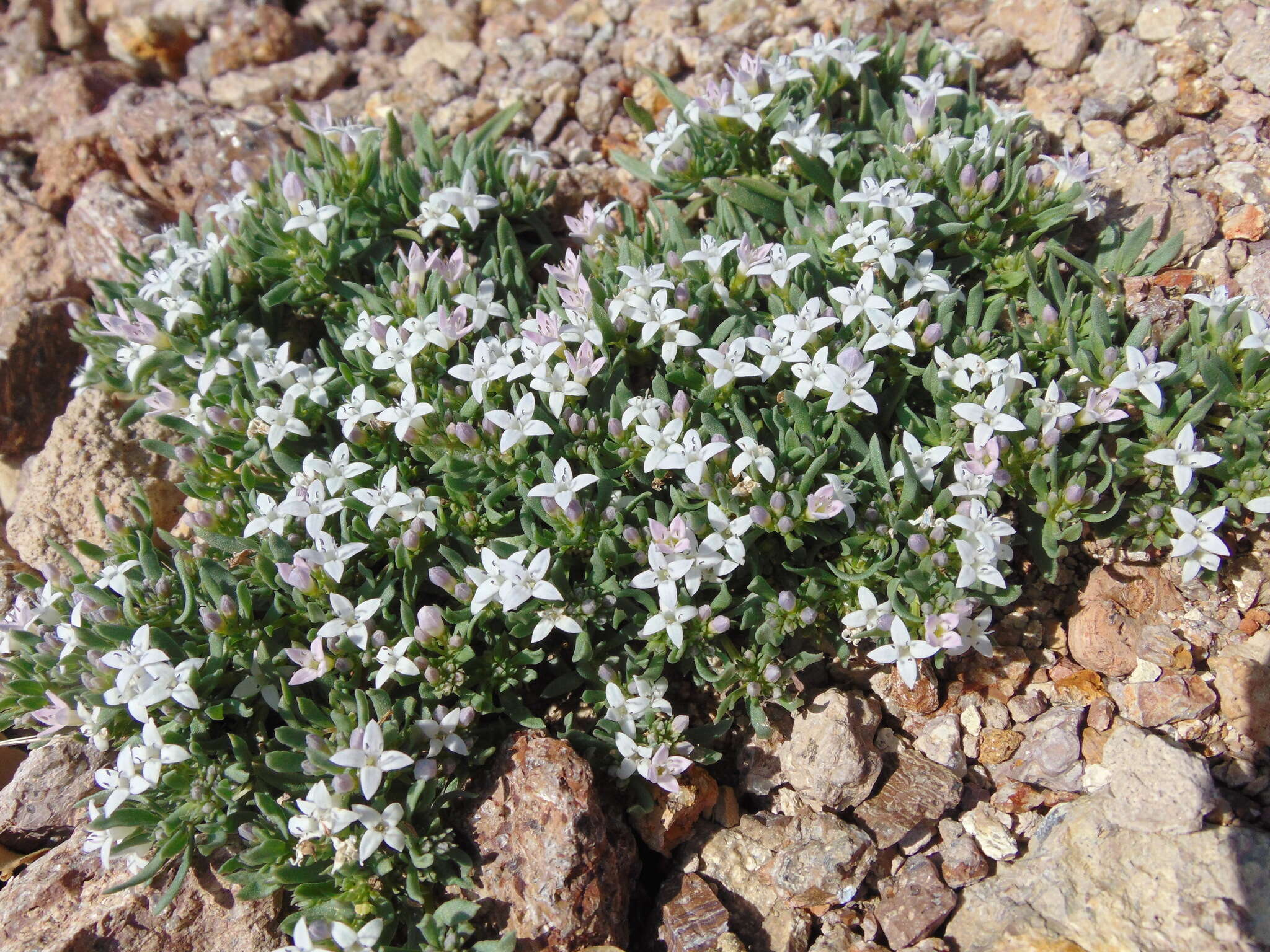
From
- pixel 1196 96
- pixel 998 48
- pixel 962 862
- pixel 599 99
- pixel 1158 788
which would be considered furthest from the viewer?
pixel 599 99

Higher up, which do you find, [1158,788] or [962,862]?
[1158,788]

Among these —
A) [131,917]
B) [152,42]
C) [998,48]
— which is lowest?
[131,917]

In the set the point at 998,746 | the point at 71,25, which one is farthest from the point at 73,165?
the point at 998,746

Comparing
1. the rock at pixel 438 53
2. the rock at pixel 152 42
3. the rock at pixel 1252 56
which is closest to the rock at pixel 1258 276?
the rock at pixel 1252 56

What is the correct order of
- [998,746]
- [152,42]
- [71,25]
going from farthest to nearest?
[71,25]
[152,42]
[998,746]

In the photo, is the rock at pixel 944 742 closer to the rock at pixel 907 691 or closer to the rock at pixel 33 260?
the rock at pixel 907 691

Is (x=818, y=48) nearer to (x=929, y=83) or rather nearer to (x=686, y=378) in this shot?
(x=929, y=83)

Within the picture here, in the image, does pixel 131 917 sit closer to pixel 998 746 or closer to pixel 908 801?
pixel 908 801

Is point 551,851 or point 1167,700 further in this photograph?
point 1167,700
